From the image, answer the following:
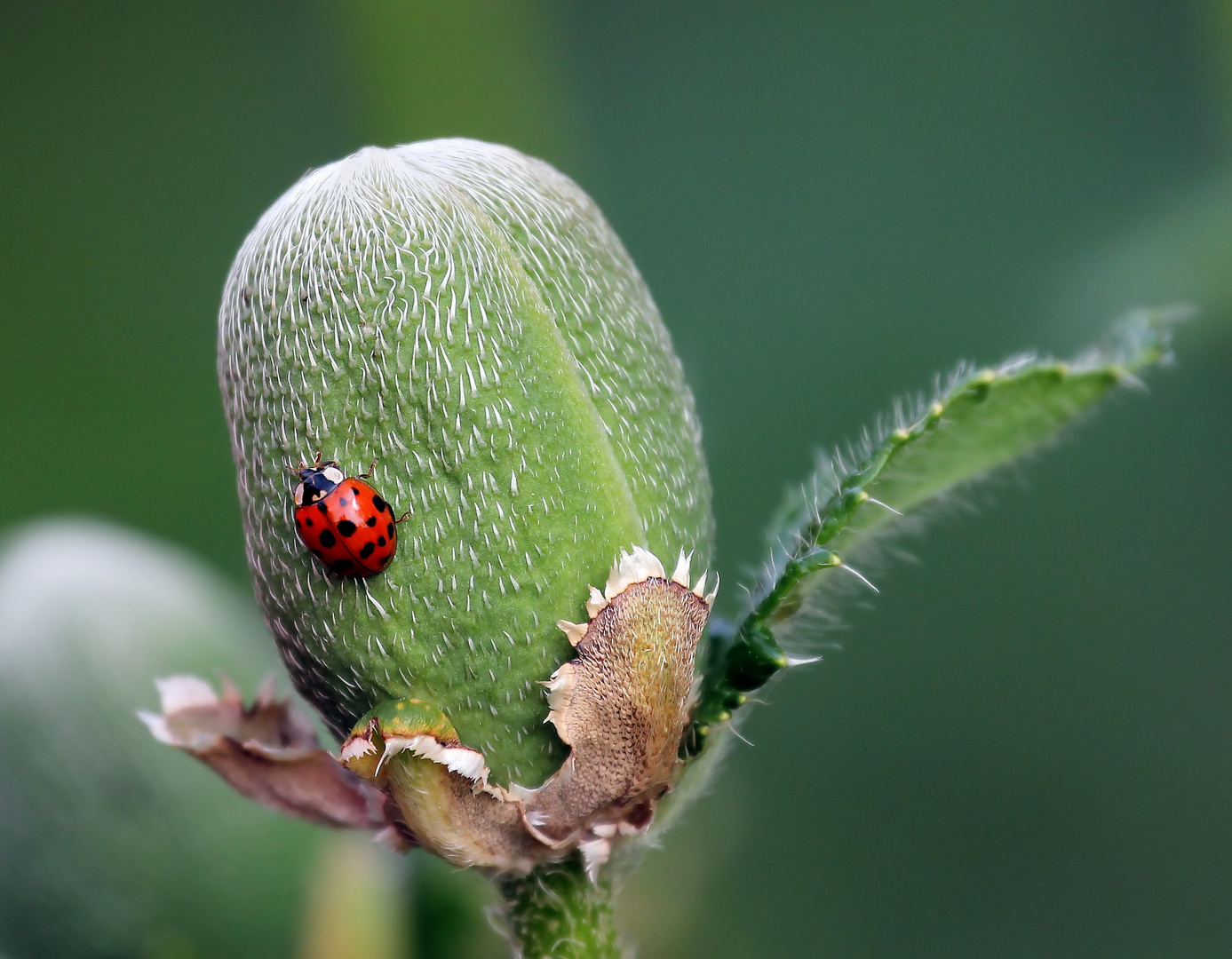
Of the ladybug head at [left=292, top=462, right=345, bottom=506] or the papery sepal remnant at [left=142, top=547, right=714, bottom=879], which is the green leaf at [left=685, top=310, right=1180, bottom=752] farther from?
the ladybug head at [left=292, top=462, right=345, bottom=506]

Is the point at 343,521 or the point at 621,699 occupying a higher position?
the point at 343,521

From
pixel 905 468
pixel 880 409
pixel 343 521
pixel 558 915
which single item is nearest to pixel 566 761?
pixel 558 915

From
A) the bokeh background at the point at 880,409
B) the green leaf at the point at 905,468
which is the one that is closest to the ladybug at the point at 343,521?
the green leaf at the point at 905,468

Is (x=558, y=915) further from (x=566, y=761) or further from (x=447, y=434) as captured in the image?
(x=447, y=434)

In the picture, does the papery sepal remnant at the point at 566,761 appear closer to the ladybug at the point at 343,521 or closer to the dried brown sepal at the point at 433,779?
the dried brown sepal at the point at 433,779

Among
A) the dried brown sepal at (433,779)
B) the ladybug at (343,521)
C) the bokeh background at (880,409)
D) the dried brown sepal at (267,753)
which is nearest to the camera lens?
the ladybug at (343,521)

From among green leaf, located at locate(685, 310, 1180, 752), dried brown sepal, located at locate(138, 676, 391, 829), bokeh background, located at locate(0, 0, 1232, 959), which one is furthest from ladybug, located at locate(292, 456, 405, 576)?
bokeh background, located at locate(0, 0, 1232, 959)

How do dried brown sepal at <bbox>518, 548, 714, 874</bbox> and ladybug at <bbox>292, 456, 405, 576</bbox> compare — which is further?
dried brown sepal at <bbox>518, 548, 714, 874</bbox>

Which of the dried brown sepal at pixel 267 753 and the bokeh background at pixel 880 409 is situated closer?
the dried brown sepal at pixel 267 753
